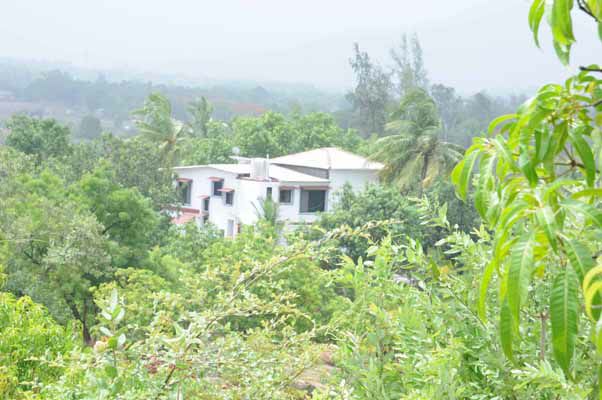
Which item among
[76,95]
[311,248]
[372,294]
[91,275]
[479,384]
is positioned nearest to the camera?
[479,384]

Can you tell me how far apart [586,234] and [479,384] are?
2.37 ft

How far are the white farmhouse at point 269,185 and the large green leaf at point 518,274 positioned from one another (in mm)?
20747

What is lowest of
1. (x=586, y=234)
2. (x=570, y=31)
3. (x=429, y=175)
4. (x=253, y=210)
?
(x=253, y=210)

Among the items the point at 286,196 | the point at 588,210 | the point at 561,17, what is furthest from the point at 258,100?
the point at 588,210

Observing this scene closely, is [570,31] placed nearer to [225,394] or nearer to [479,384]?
[479,384]

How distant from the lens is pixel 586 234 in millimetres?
1443

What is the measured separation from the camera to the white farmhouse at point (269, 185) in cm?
2323

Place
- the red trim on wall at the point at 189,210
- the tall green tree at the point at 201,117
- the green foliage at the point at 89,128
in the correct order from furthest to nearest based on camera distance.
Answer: the green foliage at the point at 89,128
the tall green tree at the point at 201,117
the red trim on wall at the point at 189,210

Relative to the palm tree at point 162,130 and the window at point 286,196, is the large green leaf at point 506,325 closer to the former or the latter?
the window at point 286,196

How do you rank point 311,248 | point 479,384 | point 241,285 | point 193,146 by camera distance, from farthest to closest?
1. point 193,146
2. point 311,248
3. point 241,285
4. point 479,384

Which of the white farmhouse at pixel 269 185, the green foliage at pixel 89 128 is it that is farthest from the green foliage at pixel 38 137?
the green foliage at pixel 89 128

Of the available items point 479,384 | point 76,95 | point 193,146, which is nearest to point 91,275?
point 479,384

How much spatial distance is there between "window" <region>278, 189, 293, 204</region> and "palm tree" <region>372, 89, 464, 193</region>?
10.7 ft

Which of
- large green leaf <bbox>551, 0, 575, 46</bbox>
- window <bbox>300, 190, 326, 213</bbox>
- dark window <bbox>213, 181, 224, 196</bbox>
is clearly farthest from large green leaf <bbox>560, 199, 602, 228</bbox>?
dark window <bbox>213, 181, 224, 196</bbox>
